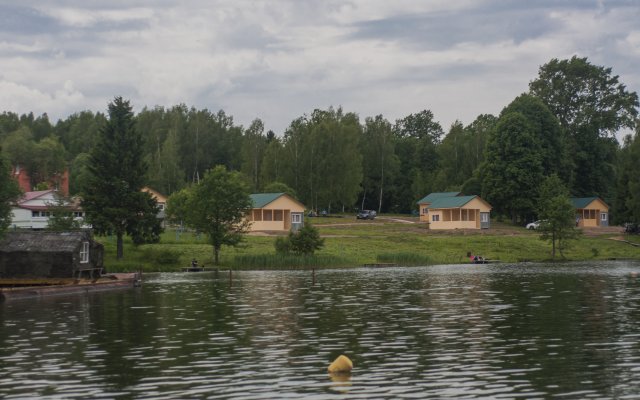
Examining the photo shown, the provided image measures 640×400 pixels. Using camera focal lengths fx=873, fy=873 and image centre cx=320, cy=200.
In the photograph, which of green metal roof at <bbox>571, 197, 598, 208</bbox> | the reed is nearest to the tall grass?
the reed

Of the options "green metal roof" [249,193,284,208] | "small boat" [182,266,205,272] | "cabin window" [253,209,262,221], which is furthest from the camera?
"cabin window" [253,209,262,221]

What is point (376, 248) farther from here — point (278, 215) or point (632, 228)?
point (632, 228)

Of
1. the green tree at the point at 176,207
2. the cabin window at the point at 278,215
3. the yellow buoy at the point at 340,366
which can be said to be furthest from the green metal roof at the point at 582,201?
the yellow buoy at the point at 340,366

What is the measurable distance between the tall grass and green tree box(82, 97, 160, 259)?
10.1 m

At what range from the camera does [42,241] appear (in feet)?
230

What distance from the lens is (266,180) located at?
6565 inches

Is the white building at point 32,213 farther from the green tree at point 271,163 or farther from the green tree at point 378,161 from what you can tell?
the green tree at point 378,161

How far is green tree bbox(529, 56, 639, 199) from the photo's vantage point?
513 ft

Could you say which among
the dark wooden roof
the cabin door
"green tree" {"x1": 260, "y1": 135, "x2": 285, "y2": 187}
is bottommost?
the dark wooden roof

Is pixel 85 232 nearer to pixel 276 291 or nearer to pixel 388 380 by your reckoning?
pixel 276 291

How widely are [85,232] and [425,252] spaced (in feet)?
156

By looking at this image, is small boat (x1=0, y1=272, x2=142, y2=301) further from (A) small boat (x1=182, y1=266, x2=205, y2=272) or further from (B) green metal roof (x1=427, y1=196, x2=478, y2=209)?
(B) green metal roof (x1=427, y1=196, x2=478, y2=209)

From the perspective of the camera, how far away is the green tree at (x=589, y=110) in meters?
156

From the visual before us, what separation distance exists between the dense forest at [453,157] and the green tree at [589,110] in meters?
0.18
